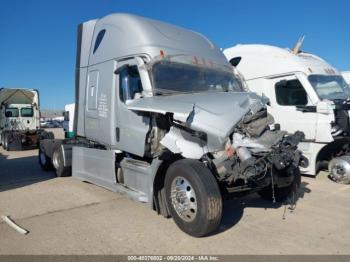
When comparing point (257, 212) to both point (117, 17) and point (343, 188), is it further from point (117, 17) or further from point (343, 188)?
point (117, 17)

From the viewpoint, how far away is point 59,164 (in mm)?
8672

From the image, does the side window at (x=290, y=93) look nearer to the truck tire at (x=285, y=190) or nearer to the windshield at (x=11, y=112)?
the truck tire at (x=285, y=190)

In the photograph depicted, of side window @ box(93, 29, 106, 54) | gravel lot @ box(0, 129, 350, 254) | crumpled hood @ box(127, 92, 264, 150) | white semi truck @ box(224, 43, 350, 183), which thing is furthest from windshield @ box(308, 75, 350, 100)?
side window @ box(93, 29, 106, 54)

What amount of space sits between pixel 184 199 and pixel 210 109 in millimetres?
1277

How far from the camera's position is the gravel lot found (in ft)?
13.8

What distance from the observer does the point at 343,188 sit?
7.43 metres

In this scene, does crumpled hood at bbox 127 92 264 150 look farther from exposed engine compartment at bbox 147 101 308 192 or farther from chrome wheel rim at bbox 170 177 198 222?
chrome wheel rim at bbox 170 177 198 222

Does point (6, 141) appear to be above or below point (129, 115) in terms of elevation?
below

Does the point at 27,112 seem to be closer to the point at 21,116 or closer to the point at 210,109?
the point at 21,116

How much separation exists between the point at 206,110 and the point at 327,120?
182 inches

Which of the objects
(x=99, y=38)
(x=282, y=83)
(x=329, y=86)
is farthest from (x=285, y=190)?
(x=99, y=38)

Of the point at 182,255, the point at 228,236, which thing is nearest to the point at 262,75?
the point at 228,236

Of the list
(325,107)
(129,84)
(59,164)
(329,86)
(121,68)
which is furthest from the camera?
(329,86)

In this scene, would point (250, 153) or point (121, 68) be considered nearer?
point (250, 153)
